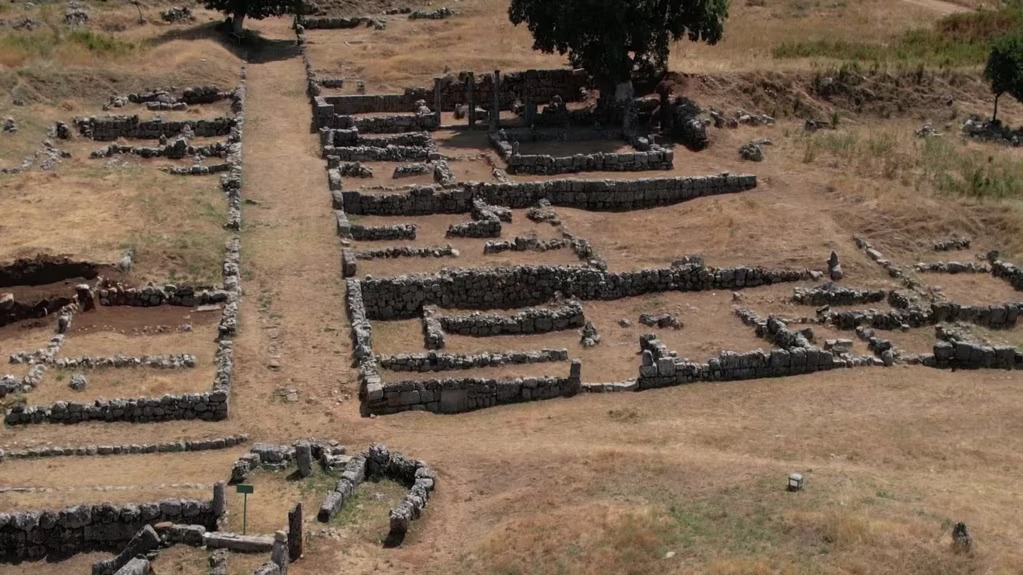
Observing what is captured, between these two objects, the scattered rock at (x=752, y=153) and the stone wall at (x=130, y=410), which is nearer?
the stone wall at (x=130, y=410)

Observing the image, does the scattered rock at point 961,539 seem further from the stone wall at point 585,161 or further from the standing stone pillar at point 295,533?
the stone wall at point 585,161

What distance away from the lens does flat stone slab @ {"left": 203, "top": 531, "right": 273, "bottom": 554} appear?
68.4 ft

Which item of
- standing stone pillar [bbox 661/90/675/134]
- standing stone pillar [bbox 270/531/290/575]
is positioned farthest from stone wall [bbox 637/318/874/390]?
standing stone pillar [bbox 661/90/675/134]

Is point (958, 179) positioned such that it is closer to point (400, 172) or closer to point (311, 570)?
point (400, 172)

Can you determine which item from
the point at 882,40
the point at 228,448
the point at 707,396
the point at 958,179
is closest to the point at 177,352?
the point at 228,448

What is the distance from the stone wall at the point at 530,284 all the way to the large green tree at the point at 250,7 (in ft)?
101

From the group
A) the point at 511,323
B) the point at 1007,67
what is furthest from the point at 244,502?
the point at 1007,67

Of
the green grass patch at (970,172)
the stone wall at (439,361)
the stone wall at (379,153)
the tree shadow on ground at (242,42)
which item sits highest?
the tree shadow on ground at (242,42)

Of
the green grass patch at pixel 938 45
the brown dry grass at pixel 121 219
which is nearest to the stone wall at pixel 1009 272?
the green grass patch at pixel 938 45

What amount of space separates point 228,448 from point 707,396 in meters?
11.0

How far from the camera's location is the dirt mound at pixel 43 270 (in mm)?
32219

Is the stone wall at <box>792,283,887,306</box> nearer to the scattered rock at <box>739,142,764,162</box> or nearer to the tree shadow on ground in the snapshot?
the scattered rock at <box>739,142,764,162</box>

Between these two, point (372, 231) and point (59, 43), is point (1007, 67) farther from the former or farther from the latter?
point (59, 43)

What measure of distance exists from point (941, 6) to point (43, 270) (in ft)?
182
